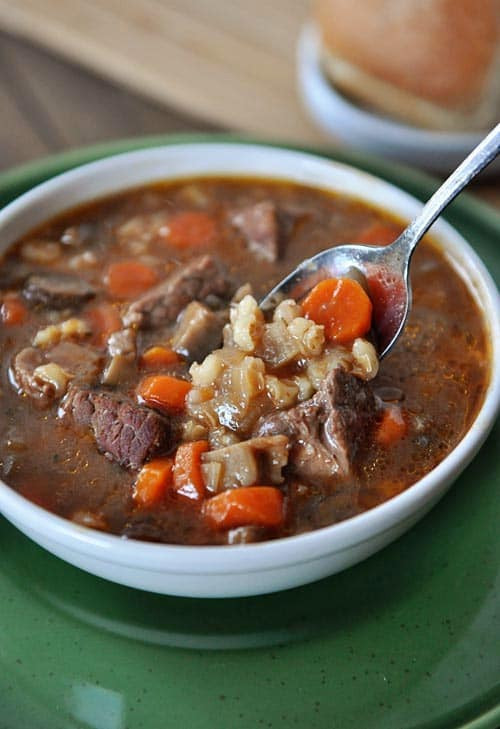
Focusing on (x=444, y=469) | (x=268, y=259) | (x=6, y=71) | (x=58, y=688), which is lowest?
(x=6, y=71)

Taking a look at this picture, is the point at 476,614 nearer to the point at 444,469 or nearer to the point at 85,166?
the point at 444,469

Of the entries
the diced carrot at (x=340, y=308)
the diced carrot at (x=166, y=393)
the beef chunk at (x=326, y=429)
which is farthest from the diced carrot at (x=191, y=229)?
the beef chunk at (x=326, y=429)

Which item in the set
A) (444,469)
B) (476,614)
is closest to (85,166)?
(444,469)

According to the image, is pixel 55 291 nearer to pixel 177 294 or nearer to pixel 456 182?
pixel 177 294

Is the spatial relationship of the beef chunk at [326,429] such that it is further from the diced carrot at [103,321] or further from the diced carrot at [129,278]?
the diced carrot at [129,278]

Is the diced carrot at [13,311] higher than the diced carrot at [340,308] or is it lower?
lower

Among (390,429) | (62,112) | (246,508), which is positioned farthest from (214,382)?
(62,112)
